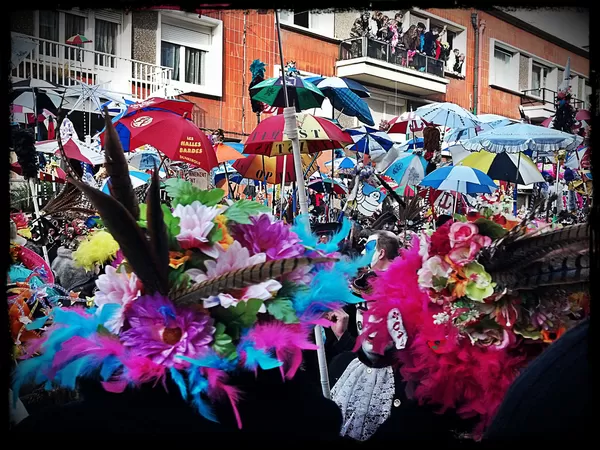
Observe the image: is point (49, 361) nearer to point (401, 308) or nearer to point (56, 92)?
point (401, 308)

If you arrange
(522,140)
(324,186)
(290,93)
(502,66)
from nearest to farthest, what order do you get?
(290,93) → (522,140) → (324,186) → (502,66)

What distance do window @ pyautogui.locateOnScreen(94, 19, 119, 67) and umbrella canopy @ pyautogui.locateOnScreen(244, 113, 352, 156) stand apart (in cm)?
790

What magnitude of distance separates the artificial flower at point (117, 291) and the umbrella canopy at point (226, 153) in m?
5.88

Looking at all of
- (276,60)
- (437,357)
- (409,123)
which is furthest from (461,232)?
(276,60)

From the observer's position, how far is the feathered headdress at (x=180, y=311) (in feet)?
4.33

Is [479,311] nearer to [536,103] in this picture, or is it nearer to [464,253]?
[464,253]

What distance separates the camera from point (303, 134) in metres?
5.20

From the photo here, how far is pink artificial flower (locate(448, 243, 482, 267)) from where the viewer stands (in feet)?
5.61

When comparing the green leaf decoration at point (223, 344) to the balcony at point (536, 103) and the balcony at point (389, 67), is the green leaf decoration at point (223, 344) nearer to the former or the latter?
the balcony at point (389, 67)

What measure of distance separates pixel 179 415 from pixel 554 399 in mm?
814

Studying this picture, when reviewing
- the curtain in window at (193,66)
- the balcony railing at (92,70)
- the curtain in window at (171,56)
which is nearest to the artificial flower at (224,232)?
the balcony railing at (92,70)

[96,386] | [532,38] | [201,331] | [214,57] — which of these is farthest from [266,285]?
[532,38]

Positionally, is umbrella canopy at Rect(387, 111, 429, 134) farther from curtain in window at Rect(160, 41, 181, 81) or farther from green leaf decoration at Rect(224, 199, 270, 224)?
green leaf decoration at Rect(224, 199, 270, 224)

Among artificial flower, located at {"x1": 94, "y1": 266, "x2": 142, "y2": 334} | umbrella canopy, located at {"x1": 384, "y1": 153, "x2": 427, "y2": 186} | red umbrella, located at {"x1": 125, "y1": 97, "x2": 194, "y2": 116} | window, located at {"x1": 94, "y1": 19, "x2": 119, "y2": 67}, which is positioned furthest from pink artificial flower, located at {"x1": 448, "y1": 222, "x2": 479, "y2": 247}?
window, located at {"x1": 94, "y1": 19, "x2": 119, "y2": 67}
